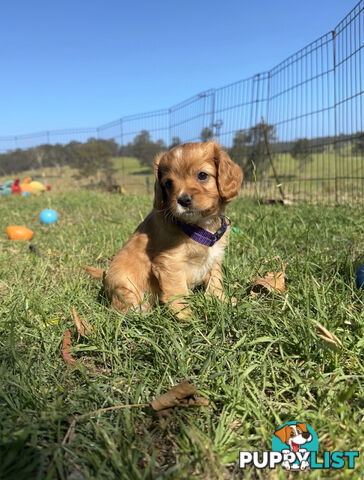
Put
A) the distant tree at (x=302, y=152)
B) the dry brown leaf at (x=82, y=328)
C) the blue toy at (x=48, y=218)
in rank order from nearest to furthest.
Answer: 1. the dry brown leaf at (x=82, y=328)
2. the blue toy at (x=48, y=218)
3. the distant tree at (x=302, y=152)

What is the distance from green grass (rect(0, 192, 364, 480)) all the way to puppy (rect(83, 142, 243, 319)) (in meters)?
0.18

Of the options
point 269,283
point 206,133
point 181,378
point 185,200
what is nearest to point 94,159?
point 206,133

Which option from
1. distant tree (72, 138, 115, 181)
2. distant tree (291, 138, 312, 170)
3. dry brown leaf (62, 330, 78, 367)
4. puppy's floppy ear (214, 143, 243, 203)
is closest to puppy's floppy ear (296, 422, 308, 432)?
dry brown leaf (62, 330, 78, 367)

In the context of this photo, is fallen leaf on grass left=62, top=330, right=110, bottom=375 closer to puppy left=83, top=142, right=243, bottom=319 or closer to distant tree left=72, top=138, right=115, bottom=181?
puppy left=83, top=142, right=243, bottom=319

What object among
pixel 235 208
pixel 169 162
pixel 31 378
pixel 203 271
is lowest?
pixel 31 378

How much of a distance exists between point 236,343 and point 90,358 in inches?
31.2

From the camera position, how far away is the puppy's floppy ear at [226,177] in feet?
7.89

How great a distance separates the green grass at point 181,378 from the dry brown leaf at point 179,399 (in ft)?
0.12

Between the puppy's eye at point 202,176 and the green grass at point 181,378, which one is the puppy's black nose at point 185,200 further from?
the green grass at point 181,378

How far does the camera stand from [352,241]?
324 cm

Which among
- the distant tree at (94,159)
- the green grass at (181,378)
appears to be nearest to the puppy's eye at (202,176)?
the green grass at (181,378)

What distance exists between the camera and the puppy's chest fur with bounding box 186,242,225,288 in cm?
238

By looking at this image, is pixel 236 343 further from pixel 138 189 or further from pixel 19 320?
pixel 138 189

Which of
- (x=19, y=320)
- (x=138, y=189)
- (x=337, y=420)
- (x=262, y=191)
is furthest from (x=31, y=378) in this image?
(x=138, y=189)
